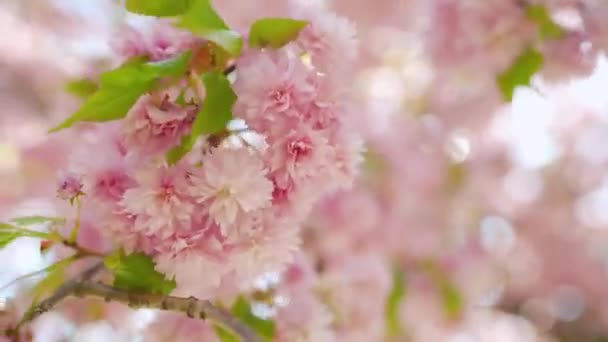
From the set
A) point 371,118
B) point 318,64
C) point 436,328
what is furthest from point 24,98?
point 318,64

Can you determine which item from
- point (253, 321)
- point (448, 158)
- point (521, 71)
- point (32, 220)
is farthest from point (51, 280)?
point (448, 158)

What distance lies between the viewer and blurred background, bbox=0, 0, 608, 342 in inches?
52.3

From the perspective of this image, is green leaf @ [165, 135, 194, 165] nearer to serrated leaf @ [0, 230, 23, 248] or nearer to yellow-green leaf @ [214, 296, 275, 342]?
serrated leaf @ [0, 230, 23, 248]

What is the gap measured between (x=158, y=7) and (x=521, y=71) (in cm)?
65

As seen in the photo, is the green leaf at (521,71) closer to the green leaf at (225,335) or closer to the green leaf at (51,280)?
the green leaf at (225,335)

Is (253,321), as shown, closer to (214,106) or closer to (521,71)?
(214,106)

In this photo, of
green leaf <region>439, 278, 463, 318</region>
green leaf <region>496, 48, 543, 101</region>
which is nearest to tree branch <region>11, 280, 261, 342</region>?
green leaf <region>496, 48, 543, 101</region>

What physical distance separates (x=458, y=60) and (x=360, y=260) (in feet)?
A: 1.59

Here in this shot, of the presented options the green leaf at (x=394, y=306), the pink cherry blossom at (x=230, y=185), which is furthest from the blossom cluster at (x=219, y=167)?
the green leaf at (x=394, y=306)

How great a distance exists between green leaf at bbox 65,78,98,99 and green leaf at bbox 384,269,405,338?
88cm

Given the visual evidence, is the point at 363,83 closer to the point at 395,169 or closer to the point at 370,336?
the point at 395,169

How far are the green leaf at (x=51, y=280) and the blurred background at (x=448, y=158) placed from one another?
24 centimetres

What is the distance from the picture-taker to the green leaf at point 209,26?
74 cm

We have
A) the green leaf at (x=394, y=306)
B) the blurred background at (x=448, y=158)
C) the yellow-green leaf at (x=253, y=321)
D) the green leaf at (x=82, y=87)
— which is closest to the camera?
the green leaf at (x=82, y=87)
